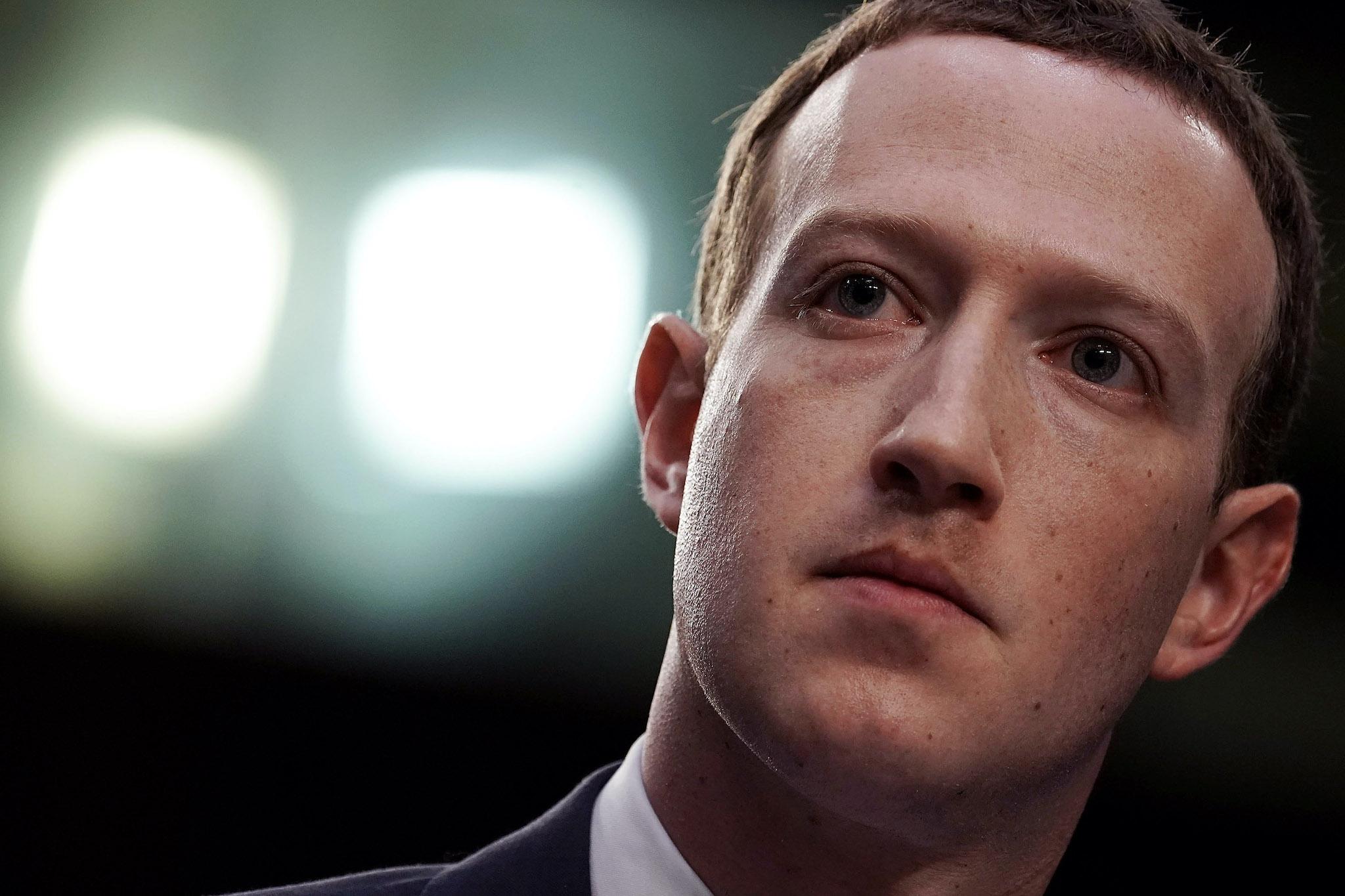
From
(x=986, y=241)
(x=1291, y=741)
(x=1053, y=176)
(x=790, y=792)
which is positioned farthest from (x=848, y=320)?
(x=1291, y=741)

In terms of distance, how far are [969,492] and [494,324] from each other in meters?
2.98

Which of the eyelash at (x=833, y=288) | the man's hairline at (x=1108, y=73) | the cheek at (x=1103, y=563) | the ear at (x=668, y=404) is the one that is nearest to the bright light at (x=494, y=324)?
the ear at (x=668, y=404)

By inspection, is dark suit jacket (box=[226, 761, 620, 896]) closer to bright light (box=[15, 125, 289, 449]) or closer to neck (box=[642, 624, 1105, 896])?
neck (box=[642, 624, 1105, 896])

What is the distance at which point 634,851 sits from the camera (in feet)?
5.92

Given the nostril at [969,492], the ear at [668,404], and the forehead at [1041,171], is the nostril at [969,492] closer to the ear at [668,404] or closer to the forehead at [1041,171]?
the forehead at [1041,171]

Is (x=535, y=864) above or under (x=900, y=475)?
under

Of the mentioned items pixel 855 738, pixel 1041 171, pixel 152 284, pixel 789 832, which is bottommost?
pixel 789 832

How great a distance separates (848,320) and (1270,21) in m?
2.68

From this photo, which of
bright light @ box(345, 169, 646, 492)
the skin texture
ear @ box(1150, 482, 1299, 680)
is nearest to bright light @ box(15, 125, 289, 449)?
bright light @ box(345, 169, 646, 492)

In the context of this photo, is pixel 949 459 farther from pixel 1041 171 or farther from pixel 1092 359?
pixel 1041 171

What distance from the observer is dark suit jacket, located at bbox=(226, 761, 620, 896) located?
5.91ft

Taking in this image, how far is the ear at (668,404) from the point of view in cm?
197

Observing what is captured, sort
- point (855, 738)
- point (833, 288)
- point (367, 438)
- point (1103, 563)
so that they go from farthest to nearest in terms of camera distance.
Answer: point (367, 438) < point (833, 288) < point (1103, 563) < point (855, 738)

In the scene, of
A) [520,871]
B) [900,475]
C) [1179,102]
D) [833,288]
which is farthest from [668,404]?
[1179,102]
